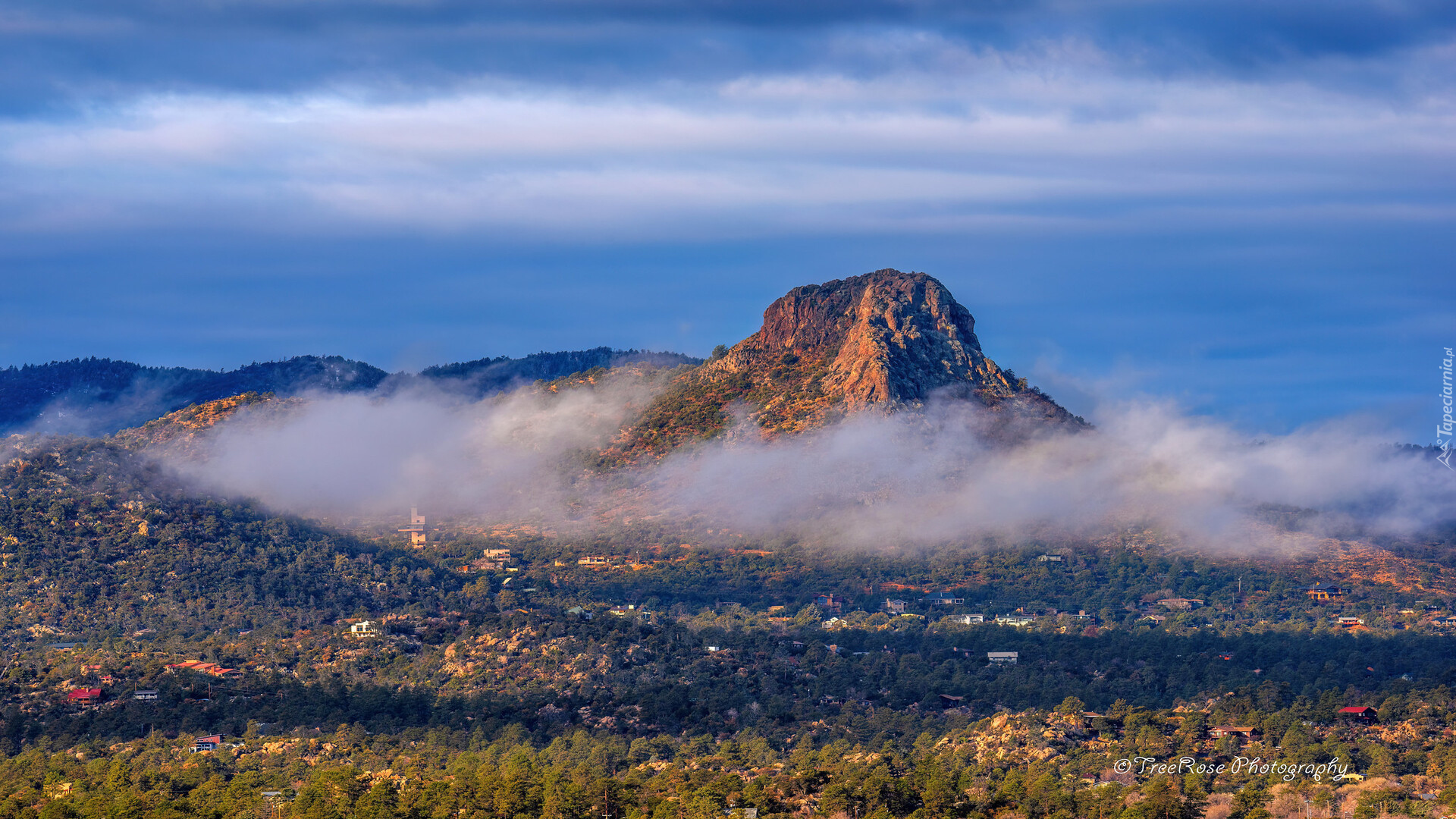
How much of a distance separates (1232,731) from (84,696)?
265ft

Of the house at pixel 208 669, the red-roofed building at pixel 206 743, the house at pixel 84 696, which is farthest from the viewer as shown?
the house at pixel 208 669

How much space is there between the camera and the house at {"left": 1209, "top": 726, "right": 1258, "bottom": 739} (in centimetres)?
12781

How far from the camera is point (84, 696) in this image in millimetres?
138875

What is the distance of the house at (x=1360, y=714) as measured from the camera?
133 metres

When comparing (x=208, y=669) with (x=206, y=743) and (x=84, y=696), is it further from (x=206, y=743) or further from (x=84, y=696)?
(x=206, y=743)

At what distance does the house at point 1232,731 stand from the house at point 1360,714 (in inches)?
323

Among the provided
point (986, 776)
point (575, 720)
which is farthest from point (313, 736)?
point (986, 776)

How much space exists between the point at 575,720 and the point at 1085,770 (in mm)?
37445

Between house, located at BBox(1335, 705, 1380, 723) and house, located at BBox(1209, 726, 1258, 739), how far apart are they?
8.19 m

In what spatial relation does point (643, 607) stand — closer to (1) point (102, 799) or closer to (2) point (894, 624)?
(2) point (894, 624)

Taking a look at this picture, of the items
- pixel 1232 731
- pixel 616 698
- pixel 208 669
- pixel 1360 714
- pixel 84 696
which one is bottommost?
pixel 1232 731

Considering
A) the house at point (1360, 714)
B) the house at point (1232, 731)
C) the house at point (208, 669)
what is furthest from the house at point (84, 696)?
the house at point (1360, 714)

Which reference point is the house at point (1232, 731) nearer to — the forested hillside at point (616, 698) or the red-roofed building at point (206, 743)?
the forested hillside at point (616, 698)

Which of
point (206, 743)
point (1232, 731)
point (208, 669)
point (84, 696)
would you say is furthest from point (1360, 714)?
point (84, 696)
